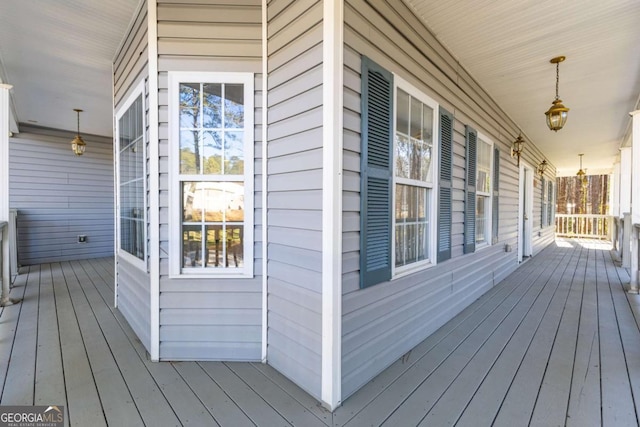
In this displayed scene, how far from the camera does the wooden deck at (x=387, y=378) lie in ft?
5.83

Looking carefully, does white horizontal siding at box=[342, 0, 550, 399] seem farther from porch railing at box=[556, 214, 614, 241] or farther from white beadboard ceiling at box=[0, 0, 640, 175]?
porch railing at box=[556, 214, 614, 241]

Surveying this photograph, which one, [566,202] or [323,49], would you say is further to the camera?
[566,202]

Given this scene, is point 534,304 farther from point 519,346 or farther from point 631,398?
point 631,398

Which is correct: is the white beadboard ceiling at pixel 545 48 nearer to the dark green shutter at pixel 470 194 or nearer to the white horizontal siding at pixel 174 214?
the dark green shutter at pixel 470 194


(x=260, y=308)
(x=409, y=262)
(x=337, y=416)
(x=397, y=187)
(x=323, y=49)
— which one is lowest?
(x=337, y=416)

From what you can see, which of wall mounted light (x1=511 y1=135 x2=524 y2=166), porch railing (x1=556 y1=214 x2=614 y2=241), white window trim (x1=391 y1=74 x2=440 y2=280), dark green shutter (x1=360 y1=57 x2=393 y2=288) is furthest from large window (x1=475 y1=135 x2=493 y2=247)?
porch railing (x1=556 y1=214 x2=614 y2=241)

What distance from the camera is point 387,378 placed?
217 cm

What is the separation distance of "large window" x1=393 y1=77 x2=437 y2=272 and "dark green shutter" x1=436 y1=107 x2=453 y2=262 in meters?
0.16

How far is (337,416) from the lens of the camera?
1774 millimetres

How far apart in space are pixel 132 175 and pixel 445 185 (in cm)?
325

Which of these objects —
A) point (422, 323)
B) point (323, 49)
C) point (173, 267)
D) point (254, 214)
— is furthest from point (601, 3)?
point (173, 267)

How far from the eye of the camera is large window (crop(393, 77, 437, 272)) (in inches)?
100

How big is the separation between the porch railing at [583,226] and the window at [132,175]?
15077 millimetres

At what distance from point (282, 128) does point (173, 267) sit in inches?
54.2
